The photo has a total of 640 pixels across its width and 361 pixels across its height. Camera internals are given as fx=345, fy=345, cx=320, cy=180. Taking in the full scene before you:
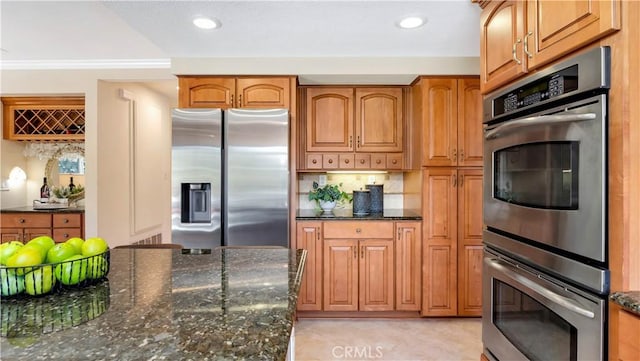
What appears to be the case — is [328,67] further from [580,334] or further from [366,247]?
[580,334]

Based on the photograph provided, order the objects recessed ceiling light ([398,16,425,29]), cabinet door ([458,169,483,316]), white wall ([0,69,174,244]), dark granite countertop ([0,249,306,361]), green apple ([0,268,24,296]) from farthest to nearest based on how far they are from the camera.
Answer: white wall ([0,69,174,244]) → cabinet door ([458,169,483,316]) → recessed ceiling light ([398,16,425,29]) → green apple ([0,268,24,296]) → dark granite countertop ([0,249,306,361])

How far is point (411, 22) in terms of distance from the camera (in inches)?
87.2

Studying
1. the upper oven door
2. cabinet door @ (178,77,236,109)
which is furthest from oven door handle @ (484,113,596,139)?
cabinet door @ (178,77,236,109)

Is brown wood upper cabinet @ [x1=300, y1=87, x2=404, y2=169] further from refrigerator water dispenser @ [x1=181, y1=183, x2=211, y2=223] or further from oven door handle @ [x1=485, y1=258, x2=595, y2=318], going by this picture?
oven door handle @ [x1=485, y1=258, x2=595, y2=318]

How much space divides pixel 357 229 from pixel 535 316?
166 cm

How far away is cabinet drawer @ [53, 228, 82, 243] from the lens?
11.8ft

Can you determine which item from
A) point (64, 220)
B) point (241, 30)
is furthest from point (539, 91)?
point (64, 220)

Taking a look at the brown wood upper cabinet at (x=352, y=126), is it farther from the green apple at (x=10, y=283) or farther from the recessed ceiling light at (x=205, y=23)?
the green apple at (x=10, y=283)

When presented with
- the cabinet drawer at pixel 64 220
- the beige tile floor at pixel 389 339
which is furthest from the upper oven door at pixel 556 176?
the cabinet drawer at pixel 64 220

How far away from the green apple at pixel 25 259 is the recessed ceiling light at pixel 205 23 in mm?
1725

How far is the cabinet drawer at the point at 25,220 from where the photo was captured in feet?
11.8

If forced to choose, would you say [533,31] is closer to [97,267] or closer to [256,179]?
[97,267]

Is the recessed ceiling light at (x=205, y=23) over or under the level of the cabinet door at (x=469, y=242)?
over

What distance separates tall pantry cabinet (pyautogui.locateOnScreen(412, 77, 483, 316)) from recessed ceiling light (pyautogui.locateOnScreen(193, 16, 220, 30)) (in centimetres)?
172
